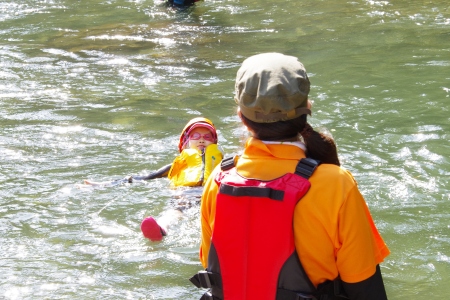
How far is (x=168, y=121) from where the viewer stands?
857cm

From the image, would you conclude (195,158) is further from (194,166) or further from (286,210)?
(286,210)

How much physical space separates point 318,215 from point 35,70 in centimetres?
948

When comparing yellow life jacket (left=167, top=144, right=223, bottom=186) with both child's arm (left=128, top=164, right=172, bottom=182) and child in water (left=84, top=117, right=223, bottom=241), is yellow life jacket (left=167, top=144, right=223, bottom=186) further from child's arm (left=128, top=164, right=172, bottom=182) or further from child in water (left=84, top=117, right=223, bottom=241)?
child's arm (left=128, top=164, right=172, bottom=182)

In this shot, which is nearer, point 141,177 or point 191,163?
point 191,163

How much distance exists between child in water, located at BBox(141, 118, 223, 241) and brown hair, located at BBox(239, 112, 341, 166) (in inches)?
135

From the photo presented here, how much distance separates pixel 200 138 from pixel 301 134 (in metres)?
4.17

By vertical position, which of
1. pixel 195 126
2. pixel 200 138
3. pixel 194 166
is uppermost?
pixel 195 126

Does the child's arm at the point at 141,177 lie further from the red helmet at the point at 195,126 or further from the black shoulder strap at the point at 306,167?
the black shoulder strap at the point at 306,167

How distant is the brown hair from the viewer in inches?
104

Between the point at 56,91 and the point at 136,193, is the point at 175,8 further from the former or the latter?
the point at 136,193

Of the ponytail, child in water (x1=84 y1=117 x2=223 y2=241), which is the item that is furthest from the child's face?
the ponytail

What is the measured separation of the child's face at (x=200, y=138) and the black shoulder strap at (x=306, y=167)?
13.8 feet

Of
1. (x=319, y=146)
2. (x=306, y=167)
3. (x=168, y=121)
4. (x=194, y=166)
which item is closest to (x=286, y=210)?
(x=306, y=167)

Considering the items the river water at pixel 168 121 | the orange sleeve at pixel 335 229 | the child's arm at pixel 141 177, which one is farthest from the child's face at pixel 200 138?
the orange sleeve at pixel 335 229
